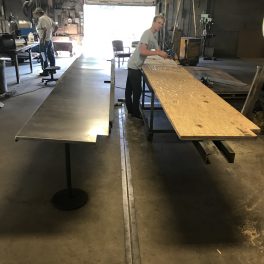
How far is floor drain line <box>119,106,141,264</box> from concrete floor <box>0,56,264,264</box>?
35 mm

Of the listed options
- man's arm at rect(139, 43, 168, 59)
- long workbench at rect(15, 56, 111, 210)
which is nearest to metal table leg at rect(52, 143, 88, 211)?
long workbench at rect(15, 56, 111, 210)

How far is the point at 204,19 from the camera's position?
30.7 ft

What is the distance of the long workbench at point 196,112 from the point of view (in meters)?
1.85

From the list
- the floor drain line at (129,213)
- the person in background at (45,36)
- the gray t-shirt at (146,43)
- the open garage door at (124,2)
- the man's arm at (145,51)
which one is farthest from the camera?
the open garage door at (124,2)

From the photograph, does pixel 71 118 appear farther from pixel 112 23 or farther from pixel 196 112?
pixel 112 23

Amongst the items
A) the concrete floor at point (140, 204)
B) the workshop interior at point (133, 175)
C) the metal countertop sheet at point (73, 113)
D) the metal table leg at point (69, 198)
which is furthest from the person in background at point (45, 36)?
the metal table leg at point (69, 198)

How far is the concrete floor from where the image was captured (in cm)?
200

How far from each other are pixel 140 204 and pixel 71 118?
91 centimetres

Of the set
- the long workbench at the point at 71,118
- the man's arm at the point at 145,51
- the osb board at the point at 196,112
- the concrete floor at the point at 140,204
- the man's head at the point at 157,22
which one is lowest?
the concrete floor at the point at 140,204

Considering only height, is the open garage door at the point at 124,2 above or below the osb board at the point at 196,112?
above

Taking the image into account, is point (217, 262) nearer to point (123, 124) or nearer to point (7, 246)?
point (7, 246)

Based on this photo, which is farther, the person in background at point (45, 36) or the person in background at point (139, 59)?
the person in background at point (45, 36)

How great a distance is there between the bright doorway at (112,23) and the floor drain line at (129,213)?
8794mm

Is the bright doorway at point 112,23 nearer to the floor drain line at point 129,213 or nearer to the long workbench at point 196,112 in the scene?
the long workbench at point 196,112
